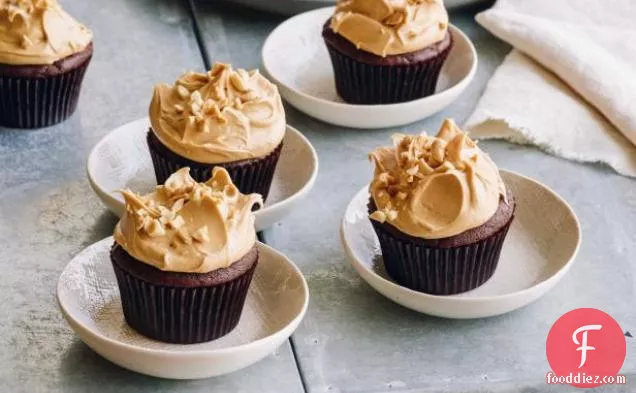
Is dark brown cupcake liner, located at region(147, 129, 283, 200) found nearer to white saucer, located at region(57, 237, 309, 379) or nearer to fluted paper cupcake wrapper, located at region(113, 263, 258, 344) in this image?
white saucer, located at region(57, 237, 309, 379)

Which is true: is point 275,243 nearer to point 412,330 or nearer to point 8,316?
point 412,330

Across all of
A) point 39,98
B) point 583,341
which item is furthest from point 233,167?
point 583,341

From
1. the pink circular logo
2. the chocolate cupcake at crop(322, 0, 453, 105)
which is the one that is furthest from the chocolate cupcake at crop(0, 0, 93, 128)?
the pink circular logo

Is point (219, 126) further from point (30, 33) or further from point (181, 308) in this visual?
point (30, 33)

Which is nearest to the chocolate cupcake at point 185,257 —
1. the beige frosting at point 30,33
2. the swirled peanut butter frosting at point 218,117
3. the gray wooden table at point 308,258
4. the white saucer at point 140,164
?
the gray wooden table at point 308,258

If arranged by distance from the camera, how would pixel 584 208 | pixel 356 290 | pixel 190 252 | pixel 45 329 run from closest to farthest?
pixel 190 252
pixel 45 329
pixel 356 290
pixel 584 208

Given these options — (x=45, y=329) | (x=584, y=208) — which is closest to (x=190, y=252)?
(x=45, y=329)
